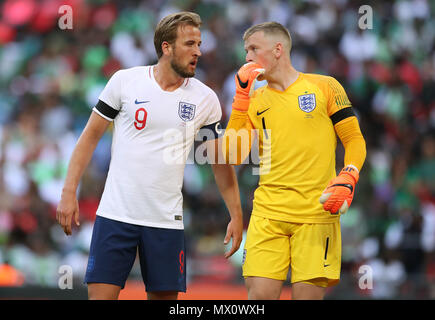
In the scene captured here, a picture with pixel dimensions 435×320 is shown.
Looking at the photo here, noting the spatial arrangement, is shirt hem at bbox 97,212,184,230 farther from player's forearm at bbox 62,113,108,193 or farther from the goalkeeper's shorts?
the goalkeeper's shorts

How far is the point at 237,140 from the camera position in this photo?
4910mm

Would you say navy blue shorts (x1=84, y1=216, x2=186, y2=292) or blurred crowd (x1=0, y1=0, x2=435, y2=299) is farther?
blurred crowd (x1=0, y1=0, x2=435, y2=299)

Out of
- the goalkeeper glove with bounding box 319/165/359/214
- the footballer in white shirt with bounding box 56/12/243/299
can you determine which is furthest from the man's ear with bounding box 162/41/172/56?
the goalkeeper glove with bounding box 319/165/359/214

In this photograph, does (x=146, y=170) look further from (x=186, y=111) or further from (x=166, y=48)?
(x=166, y=48)

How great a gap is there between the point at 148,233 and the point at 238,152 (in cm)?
83

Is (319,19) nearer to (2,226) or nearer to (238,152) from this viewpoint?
(2,226)

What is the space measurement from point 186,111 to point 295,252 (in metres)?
1.20

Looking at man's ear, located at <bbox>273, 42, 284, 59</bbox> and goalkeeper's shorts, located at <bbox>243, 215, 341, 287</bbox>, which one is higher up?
man's ear, located at <bbox>273, 42, 284, 59</bbox>

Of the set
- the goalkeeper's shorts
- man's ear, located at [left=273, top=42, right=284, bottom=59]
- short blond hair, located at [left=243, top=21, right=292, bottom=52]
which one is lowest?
the goalkeeper's shorts

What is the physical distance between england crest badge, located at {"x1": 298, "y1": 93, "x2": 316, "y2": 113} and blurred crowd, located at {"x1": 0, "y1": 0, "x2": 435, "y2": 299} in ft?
11.1

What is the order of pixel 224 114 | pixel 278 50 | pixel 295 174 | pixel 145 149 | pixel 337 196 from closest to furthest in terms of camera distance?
1. pixel 337 196
2. pixel 145 149
3. pixel 295 174
4. pixel 278 50
5. pixel 224 114

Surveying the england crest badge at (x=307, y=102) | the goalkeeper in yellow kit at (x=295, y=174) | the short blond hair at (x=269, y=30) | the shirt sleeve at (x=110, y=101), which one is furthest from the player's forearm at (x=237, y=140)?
the shirt sleeve at (x=110, y=101)

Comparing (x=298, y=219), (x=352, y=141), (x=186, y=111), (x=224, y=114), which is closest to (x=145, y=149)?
(x=186, y=111)

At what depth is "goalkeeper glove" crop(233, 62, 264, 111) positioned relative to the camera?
4.73 metres
